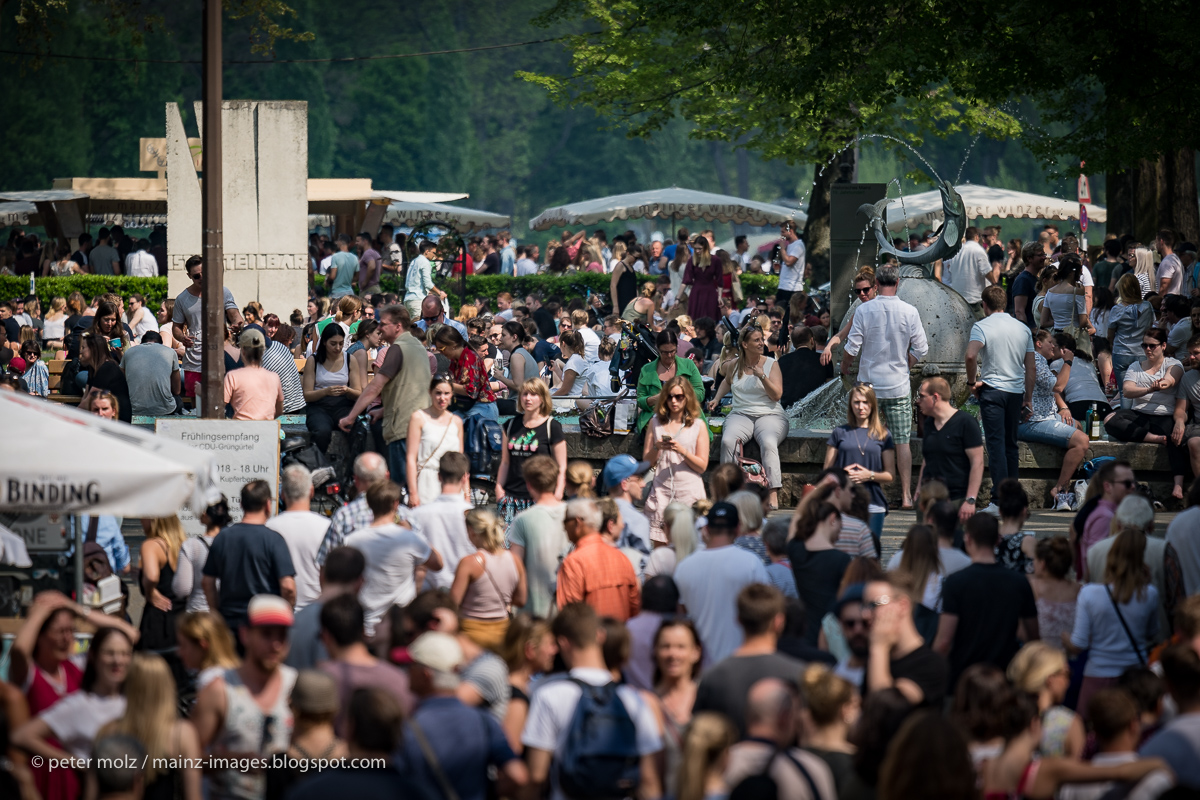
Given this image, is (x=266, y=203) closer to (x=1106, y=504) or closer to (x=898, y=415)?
(x=898, y=415)

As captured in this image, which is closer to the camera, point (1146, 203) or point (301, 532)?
point (301, 532)

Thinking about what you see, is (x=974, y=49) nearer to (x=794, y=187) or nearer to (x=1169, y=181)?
(x=1169, y=181)

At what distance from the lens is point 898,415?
13.3 m

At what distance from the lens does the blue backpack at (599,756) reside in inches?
232

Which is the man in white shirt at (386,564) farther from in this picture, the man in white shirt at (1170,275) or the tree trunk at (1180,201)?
the tree trunk at (1180,201)

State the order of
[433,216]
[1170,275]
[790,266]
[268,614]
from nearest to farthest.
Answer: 1. [268,614]
2. [1170,275]
3. [790,266]
4. [433,216]

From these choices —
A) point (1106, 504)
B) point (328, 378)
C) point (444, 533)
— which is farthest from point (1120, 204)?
point (444, 533)

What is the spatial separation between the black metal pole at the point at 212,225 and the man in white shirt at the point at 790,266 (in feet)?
48.2

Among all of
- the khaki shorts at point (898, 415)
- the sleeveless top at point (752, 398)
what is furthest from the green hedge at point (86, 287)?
the khaki shorts at point (898, 415)

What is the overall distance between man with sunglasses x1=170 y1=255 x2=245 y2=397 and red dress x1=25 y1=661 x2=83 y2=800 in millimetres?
8895

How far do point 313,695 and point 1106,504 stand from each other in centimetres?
542

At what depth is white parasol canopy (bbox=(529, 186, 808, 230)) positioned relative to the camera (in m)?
33.9

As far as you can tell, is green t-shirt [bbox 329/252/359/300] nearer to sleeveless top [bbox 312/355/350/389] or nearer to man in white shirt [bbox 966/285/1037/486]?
sleeveless top [bbox 312/355/350/389]

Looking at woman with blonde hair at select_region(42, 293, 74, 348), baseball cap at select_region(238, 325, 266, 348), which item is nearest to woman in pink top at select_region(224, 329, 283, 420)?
baseball cap at select_region(238, 325, 266, 348)
